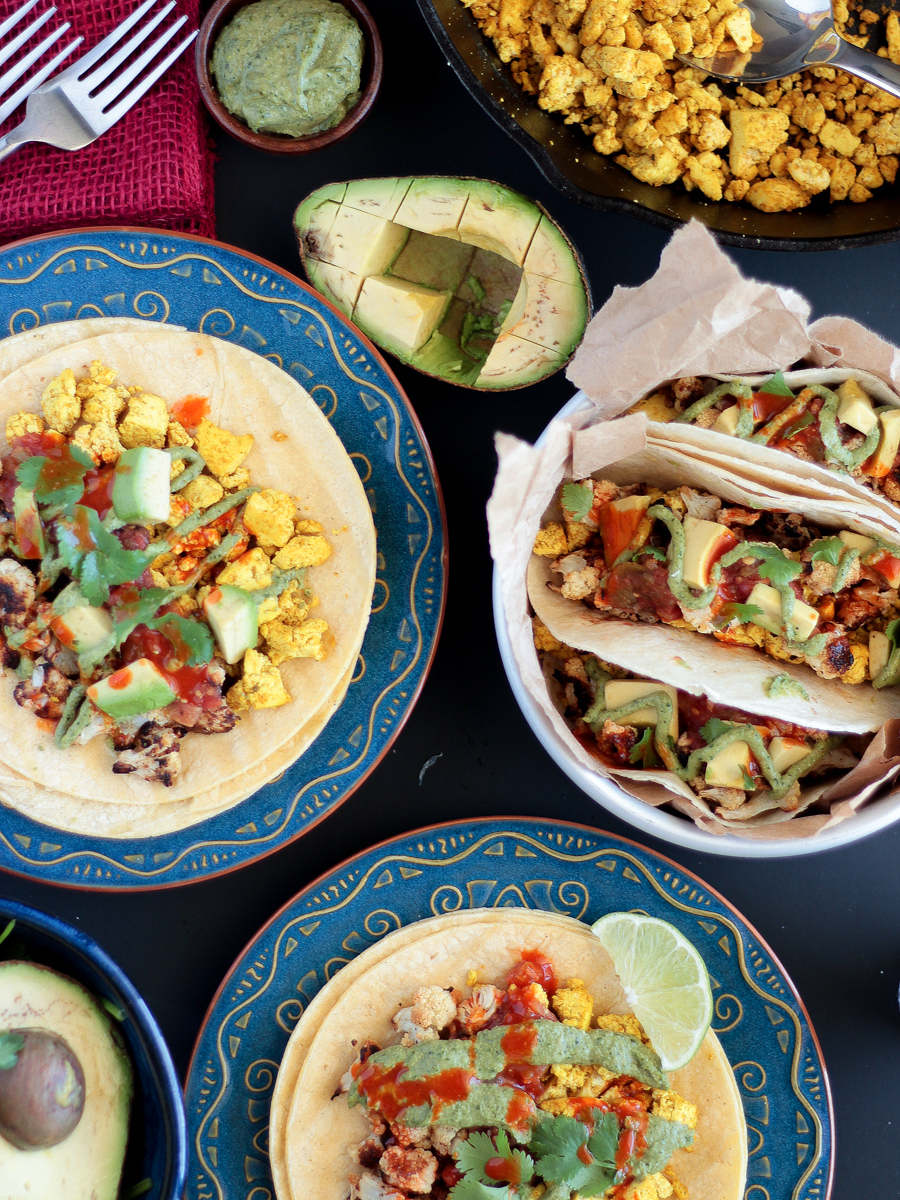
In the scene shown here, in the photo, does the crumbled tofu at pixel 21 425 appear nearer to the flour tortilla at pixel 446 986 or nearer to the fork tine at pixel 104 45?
the fork tine at pixel 104 45

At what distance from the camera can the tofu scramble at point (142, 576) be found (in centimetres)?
207

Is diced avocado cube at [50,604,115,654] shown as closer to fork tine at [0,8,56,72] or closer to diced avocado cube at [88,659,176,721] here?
diced avocado cube at [88,659,176,721]

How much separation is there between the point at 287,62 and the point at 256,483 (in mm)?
949

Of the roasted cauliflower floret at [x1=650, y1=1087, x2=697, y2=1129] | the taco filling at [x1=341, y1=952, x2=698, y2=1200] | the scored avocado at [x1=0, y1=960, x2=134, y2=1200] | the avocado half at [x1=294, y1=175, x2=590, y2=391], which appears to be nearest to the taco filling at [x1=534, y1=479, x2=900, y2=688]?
the avocado half at [x1=294, y1=175, x2=590, y2=391]

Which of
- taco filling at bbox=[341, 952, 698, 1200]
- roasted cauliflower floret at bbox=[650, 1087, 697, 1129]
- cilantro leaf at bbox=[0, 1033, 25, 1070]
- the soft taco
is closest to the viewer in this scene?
cilantro leaf at bbox=[0, 1033, 25, 1070]

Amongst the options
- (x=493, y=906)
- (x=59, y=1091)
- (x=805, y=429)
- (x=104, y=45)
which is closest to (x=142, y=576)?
(x=59, y=1091)

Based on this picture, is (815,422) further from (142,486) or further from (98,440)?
(98,440)

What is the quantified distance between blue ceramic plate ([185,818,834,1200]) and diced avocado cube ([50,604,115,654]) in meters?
0.78

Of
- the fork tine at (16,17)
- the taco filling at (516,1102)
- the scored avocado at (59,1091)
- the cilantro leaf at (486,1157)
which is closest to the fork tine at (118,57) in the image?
the fork tine at (16,17)

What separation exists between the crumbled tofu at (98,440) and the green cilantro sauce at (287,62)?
0.81 meters

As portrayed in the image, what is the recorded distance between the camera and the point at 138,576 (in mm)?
2088

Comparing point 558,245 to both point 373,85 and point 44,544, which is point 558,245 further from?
point 44,544

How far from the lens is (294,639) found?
2.12m

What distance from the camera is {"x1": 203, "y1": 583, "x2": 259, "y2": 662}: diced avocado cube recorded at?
2.07 metres
